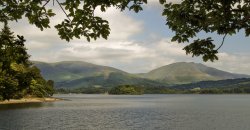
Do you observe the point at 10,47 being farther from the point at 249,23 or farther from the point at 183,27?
the point at 249,23

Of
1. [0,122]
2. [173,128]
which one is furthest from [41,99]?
[173,128]

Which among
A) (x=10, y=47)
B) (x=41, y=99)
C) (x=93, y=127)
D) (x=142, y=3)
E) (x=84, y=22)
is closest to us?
(x=84, y=22)

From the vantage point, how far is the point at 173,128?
68.3 metres

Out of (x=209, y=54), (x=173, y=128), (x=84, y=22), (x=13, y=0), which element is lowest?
(x=173, y=128)

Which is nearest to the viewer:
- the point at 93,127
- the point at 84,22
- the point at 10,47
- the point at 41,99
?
the point at 84,22

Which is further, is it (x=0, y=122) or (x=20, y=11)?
(x=0, y=122)

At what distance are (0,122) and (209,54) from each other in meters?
65.8

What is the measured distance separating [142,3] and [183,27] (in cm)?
140

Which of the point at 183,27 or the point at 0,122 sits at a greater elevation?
the point at 183,27

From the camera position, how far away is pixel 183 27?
10.7m

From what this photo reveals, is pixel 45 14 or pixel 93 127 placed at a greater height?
pixel 45 14

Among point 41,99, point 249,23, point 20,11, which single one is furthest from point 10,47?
point 41,99

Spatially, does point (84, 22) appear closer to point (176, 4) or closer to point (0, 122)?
point (176, 4)

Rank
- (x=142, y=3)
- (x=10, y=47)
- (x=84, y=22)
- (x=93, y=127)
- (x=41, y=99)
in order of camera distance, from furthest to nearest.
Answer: (x=41, y=99) → (x=93, y=127) → (x=10, y=47) → (x=142, y=3) → (x=84, y=22)
